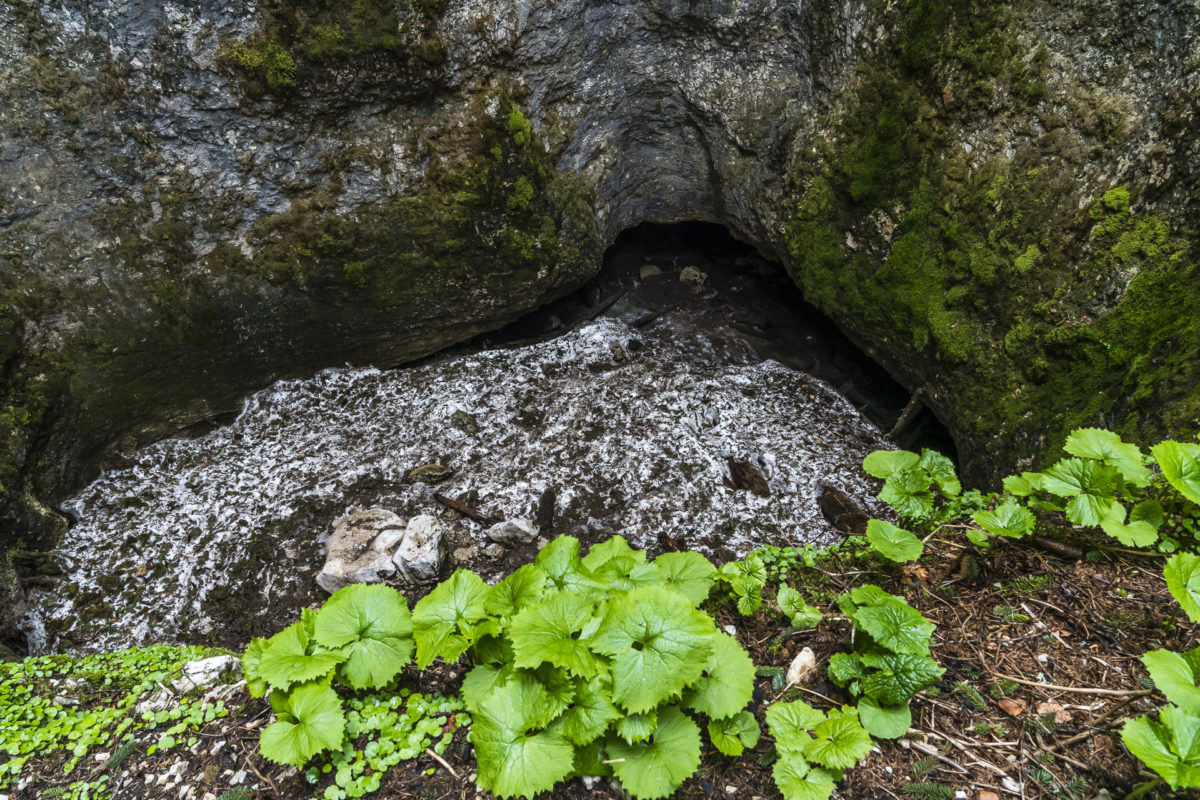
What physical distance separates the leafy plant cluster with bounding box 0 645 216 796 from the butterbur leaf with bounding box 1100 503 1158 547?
13.3ft

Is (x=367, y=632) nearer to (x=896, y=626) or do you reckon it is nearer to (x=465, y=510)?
(x=896, y=626)

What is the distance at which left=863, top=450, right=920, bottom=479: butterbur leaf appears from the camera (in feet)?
9.56

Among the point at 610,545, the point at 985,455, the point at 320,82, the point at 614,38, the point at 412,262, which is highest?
the point at 614,38

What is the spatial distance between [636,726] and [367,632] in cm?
110

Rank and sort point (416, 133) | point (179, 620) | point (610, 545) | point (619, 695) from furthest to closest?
point (416, 133)
point (179, 620)
point (610, 545)
point (619, 695)

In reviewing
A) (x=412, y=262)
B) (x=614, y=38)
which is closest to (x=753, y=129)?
(x=614, y=38)

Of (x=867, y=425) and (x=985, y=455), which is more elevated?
(x=985, y=455)

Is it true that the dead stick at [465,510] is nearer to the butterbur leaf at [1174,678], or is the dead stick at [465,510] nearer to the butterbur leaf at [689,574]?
the butterbur leaf at [689,574]

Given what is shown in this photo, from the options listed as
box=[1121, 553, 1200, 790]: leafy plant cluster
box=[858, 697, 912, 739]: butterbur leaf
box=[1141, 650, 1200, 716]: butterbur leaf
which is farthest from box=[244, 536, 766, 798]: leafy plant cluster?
box=[1141, 650, 1200, 716]: butterbur leaf

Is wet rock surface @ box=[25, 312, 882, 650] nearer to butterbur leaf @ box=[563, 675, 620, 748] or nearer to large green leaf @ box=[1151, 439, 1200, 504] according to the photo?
large green leaf @ box=[1151, 439, 1200, 504]

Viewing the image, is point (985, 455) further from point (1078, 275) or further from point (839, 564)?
point (839, 564)

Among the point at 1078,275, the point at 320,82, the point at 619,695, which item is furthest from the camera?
the point at 320,82

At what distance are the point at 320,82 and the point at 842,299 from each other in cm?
489

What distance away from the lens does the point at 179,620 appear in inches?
170
